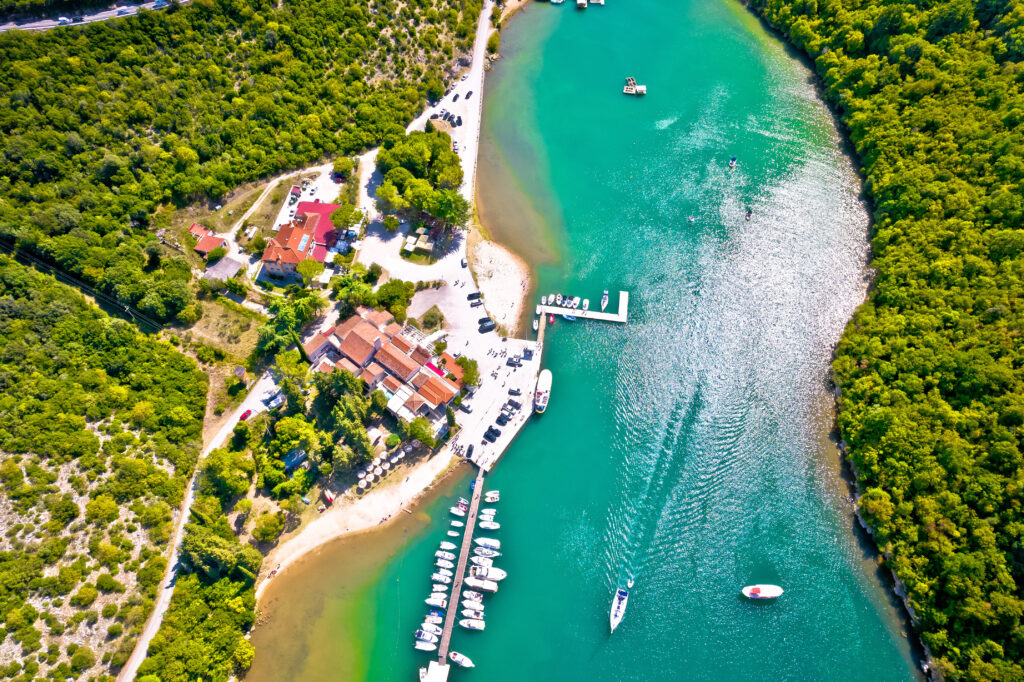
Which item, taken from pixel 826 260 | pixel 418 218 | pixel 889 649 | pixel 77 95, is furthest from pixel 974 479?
pixel 77 95

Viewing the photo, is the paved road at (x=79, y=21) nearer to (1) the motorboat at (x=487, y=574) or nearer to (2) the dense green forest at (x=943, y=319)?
(1) the motorboat at (x=487, y=574)

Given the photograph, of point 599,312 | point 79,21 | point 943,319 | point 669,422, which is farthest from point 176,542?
point 943,319

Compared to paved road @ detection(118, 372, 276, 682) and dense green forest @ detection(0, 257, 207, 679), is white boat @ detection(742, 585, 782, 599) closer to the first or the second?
paved road @ detection(118, 372, 276, 682)

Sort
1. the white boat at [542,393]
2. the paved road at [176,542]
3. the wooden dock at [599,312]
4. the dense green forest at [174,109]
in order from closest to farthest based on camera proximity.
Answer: the paved road at [176,542]
the white boat at [542,393]
the wooden dock at [599,312]
the dense green forest at [174,109]

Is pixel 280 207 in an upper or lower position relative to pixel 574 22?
lower

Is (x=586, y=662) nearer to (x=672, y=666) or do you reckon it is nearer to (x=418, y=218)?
(x=672, y=666)

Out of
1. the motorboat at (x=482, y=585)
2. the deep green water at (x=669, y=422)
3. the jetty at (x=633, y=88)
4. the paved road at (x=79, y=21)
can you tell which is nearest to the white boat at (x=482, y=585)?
the motorboat at (x=482, y=585)
